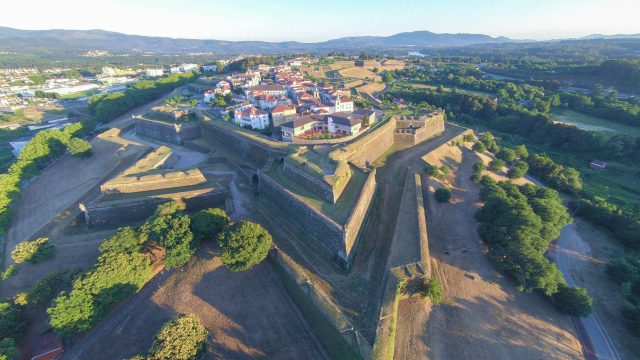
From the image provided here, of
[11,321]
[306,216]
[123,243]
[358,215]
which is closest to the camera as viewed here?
[11,321]

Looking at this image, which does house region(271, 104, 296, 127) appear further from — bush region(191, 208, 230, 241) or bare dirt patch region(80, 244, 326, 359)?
bare dirt patch region(80, 244, 326, 359)

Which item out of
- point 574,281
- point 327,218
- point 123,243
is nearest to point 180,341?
point 123,243

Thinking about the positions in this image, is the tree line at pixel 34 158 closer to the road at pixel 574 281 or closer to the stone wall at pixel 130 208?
the stone wall at pixel 130 208

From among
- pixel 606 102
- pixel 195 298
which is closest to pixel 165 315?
pixel 195 298

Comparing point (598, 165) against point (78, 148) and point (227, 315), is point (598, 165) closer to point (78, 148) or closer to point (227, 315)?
point (227, 315)

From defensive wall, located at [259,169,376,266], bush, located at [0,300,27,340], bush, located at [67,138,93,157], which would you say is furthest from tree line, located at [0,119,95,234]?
defensive wall, located at [259,169,376,266]

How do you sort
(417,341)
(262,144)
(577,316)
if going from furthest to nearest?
(262,144), (577,316), (417,341)

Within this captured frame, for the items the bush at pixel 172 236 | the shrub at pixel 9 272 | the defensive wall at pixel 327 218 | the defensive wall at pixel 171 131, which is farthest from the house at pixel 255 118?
the shrub at pixel 9 272

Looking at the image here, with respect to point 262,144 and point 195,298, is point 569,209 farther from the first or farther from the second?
point 195,298
